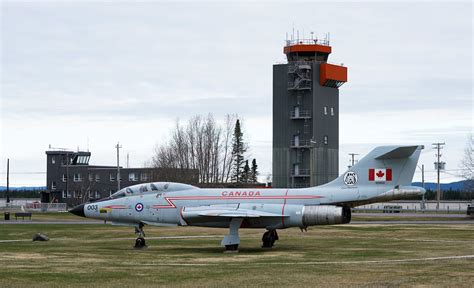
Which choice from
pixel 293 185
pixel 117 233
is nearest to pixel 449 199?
pixel 293 185

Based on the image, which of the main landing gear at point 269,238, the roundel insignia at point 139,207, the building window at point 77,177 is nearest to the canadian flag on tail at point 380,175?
the main landing gear at point 269,238

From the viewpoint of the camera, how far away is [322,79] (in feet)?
327

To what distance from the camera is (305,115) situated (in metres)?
99.5

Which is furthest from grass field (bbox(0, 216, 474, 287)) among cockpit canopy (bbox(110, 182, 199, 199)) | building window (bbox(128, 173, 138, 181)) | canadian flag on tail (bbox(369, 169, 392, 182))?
building window (bbox(128, 173, 138, 181))

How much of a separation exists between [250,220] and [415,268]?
372 inches

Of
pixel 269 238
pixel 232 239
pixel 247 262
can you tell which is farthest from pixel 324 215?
pixel 247 262

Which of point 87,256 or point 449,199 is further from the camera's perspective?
point 449,199

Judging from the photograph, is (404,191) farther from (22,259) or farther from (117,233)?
(117,233)

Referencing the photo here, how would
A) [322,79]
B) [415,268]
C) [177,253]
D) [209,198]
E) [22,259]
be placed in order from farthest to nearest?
[322,79]
[209,198]
[177,253]
[22,259]
[415,268]

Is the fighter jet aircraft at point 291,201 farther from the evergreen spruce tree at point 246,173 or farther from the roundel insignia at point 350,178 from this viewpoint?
the evergreen spruce tree at point 246,173

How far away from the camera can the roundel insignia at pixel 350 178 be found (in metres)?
31.5

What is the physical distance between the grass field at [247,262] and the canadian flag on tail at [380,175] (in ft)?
8.99

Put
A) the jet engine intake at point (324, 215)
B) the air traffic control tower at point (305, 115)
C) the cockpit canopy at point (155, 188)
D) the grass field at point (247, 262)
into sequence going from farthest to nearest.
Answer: the air traffic control tower at point (305, 115) < the cockpit canopy at point (155, 188) < the jet engine intake at point (324, 215) < the grass field at point (247, 262)

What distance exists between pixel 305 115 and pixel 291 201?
68.7 meters
